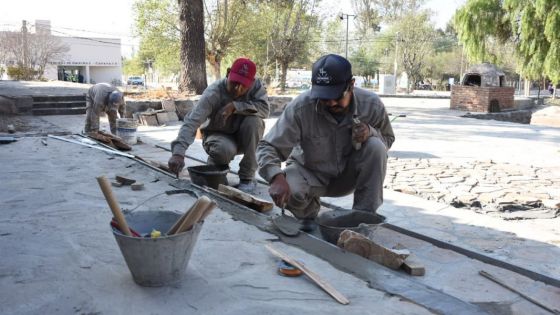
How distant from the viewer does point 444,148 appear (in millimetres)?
8609

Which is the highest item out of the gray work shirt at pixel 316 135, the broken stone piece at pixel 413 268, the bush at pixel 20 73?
the bush at pixel 20 73

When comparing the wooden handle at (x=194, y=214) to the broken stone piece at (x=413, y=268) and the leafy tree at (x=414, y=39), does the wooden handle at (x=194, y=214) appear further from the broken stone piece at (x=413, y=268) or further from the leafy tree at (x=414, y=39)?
the leafy tree at (x=414, y=39)

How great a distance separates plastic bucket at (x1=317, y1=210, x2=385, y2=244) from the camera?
3.12 m

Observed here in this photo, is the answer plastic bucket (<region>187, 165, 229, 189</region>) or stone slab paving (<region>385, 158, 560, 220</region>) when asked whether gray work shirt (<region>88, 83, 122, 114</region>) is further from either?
stone slab paving (<region>385, 158, 560, 220</region>)

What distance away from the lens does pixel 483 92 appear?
17.8 meters

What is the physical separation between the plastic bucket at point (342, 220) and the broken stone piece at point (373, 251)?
227 millimetres

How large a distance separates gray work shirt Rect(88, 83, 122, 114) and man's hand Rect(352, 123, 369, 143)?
558 cm

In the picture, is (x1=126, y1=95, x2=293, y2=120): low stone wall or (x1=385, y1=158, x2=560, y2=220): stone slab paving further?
(x1=126, y1=95, x2=293, y2=120): low stone wall

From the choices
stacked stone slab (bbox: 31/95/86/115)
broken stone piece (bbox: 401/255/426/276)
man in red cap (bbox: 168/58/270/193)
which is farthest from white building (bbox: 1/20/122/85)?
broken stone piece (bbox: 401/255/426/276)

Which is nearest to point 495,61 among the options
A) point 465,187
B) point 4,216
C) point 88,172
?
point 465,187

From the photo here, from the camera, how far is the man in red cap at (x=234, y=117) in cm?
439

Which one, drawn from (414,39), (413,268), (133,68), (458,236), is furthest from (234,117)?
(133,68)

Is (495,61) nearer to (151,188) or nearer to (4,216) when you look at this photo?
(151,188)

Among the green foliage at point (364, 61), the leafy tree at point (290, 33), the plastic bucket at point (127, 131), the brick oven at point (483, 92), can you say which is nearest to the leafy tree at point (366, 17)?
the green foliage at point (364, 61)
